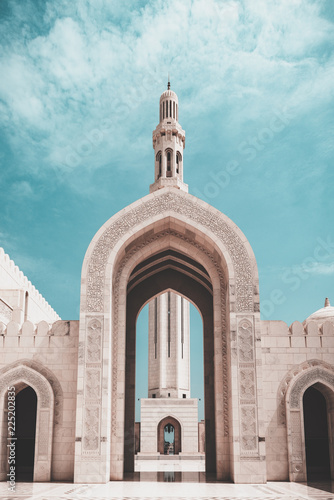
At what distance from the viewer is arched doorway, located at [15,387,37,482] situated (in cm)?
1541

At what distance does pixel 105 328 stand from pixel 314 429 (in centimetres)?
690

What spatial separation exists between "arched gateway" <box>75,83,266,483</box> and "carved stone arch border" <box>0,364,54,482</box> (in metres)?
0.94

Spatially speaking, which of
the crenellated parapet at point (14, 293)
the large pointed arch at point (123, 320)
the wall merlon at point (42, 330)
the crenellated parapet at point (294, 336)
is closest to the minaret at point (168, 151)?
the large pointed arch at point (123, 320)

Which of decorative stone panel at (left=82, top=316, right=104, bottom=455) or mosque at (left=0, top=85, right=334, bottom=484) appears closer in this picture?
decorative stone panel at (left=82, top=316, right=104, bottom=455)

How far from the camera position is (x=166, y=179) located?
744 inches

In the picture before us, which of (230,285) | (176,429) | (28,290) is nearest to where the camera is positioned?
(230,285)

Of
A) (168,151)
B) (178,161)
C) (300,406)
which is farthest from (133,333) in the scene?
(168,151)

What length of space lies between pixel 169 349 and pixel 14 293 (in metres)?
13.4

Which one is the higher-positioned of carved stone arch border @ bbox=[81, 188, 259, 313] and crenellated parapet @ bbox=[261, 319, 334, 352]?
carved stone arch border @ bbox=[81, 188, 259, 313]

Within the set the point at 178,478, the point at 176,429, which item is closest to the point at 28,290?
the point at 178,478

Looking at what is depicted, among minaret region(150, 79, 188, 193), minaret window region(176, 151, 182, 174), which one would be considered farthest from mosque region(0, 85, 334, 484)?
minaret window region(176, 151, 182, 174)

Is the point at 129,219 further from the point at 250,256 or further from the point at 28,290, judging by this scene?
the point at 28,290

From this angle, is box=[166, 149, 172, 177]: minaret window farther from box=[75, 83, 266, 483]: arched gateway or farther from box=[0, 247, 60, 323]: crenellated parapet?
box=[0, 247, 60, 323]: crenellated parapet

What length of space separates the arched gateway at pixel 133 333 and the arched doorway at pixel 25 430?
2.81 metres
